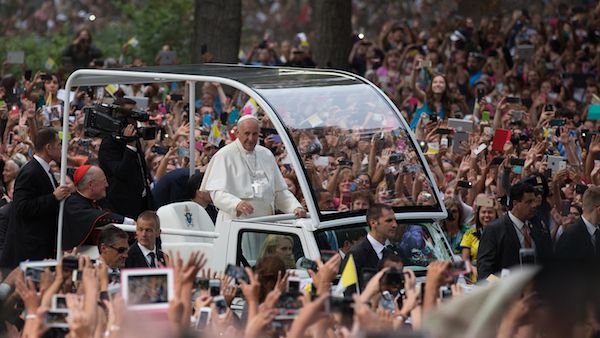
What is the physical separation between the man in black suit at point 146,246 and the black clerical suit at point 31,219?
1.11m

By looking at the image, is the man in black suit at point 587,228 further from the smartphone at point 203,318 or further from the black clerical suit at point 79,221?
the smartphone at point 203,318

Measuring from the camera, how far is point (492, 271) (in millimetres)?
11297

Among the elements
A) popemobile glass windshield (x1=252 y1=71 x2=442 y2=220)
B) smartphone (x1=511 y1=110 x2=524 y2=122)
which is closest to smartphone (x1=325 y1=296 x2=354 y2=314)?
popemobile glass windshield (x1=252 y1=71 x2=442 y2=220)

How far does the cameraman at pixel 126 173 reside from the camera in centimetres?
1354

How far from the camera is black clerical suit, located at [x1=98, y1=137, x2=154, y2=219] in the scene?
13.5 metres

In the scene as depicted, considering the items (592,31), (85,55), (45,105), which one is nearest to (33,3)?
(85,55)

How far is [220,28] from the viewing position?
72.1 ft

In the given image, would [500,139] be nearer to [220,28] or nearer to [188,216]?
[188,216]

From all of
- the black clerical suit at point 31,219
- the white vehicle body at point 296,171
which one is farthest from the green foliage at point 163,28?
the black clerical suit at point 31,219

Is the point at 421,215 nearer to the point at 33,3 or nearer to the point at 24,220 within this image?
the point at 24,220

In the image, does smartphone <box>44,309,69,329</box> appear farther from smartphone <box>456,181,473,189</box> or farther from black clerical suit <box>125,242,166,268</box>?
smartphone <box>456,181,473,189</box>

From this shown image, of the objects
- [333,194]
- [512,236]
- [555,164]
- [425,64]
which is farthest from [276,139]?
[425,64]

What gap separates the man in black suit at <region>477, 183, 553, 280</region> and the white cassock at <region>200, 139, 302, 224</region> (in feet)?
5.43

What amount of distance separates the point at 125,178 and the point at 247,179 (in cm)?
163
